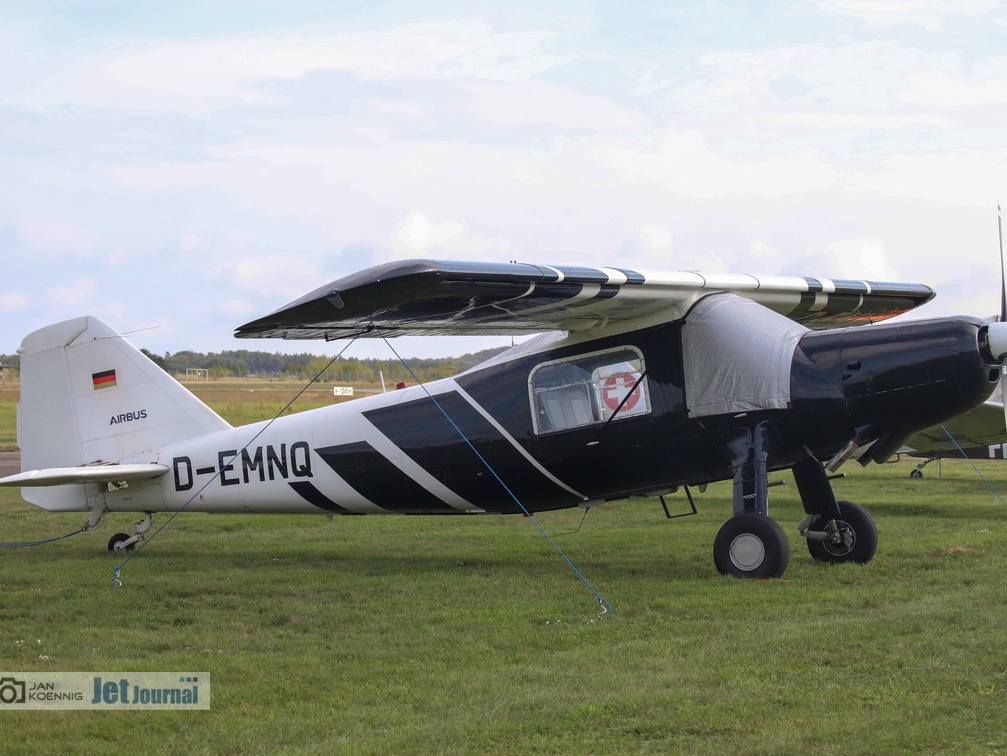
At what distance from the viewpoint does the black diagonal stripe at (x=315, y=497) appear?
11820 mm

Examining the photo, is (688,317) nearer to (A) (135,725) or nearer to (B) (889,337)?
(B) (889,337)

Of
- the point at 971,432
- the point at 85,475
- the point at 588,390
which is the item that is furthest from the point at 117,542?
the point at 971,432

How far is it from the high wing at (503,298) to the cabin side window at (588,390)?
0.39m

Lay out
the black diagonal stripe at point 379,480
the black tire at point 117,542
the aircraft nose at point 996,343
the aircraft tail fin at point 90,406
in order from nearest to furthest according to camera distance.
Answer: the aircraft nose at point 996,343, the black diagonal stripe at point 379,480, the black tire at point 117,542, the aircraft tail fin at point 90,406

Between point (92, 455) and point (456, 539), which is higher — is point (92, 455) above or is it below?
above

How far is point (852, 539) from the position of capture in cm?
1022

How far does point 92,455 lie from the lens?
12602mm

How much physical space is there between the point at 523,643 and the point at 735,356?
12.9ft

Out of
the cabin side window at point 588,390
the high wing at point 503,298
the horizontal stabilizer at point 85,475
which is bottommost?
the horizontal stabilizer at point 85,475

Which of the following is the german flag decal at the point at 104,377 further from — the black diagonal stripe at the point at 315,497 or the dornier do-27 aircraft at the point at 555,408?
the black diagonal stripe at the point at 315,497

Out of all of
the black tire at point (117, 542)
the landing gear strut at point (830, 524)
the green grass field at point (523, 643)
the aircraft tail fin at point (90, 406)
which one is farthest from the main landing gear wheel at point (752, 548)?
the black tire at point (117, 542)

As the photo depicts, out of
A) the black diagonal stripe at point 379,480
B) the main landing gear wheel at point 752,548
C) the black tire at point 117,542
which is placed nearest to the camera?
the main landing gear wheel at point 752,548

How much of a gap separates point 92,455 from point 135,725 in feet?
26.4

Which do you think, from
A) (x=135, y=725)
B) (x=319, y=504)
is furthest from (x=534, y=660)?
(x=319, y=504)
